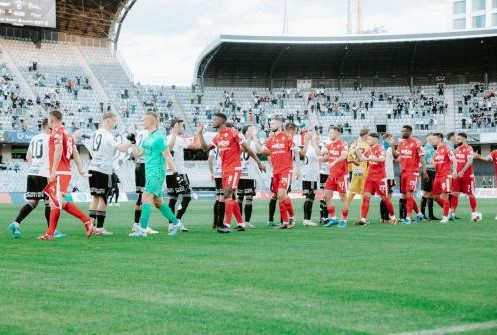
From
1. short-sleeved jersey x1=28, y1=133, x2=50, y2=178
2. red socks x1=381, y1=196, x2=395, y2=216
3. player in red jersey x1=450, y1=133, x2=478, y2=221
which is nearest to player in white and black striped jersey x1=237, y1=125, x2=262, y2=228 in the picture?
red socks x1=381, y1=196, x2=395, y2=216

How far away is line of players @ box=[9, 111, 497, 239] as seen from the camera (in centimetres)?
1359

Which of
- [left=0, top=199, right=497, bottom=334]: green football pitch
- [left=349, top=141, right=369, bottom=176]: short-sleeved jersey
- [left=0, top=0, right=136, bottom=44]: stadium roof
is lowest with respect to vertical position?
[left=0, top=199, right=497, bottom=334]: green football pitch

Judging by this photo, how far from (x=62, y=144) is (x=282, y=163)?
520 centimetres

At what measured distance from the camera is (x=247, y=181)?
692 inches

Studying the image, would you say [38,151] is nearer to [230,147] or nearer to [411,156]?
[230,147]

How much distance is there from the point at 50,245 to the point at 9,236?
2660 mm

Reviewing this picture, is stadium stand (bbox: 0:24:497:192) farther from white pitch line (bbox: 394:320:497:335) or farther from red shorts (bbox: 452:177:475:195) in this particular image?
white pitch line (bbox: 394:320:497:335)

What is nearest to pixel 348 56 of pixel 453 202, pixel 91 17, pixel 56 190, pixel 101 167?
pixel 91 17

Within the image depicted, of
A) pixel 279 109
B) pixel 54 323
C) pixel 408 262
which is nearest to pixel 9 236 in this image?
pixel 408 262

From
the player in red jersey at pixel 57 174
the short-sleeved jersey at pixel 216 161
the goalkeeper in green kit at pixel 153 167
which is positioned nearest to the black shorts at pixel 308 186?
the short-sleeved jersey at pixel 216 161

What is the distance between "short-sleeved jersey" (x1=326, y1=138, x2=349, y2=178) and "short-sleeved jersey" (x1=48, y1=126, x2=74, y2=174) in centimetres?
629

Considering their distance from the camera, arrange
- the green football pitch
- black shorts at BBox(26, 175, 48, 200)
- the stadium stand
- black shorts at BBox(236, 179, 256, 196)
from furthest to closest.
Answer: the stadium stand
black shorts at BBox(236, 179, 256, 196)
black shorts at BBox(26, 175, 48, 200)
the green football pitch

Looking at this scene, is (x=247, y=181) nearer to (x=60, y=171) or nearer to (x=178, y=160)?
(x=178, y=160)

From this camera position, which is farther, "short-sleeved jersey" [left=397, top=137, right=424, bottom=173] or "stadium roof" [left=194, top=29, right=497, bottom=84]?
"stadium roof" [left=194, top=29, right=497, bottom=84]
